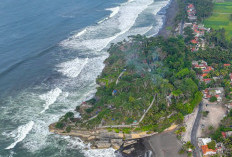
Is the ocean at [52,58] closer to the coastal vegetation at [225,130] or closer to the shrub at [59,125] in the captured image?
the shrub at [59,125]

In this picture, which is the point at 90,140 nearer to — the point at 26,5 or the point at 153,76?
the point at 153,76

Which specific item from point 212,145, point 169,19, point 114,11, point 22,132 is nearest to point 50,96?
point 22,132

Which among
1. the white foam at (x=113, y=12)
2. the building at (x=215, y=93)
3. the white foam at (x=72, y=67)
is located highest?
the white foam at (x=113, y=12)

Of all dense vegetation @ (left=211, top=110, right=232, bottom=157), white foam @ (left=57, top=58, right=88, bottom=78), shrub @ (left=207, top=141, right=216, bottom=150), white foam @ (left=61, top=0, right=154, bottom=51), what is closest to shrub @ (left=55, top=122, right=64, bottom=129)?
white foam @ (left=57, top=58, right=88, bottom=78)

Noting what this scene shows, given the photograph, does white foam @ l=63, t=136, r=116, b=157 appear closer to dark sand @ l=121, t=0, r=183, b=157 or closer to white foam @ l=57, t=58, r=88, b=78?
dark sand @ l=121, t=0, r=183, b=157

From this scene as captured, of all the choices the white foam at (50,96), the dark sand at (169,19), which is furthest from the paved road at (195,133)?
the dark sand at (169,19)

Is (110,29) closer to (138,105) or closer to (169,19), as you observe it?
(169,19)
